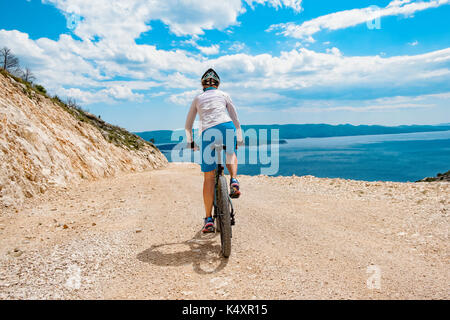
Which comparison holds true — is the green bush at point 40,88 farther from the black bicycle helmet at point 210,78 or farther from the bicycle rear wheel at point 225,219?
the bicycle rear wheel at point 225,219

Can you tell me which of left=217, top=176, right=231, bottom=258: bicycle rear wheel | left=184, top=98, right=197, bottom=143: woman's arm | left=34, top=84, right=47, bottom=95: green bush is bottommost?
left=217, top=176, right=231, bottom=258: bicycle rear wheel

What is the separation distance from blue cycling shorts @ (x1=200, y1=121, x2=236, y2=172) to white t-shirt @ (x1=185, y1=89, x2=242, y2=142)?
93 mm

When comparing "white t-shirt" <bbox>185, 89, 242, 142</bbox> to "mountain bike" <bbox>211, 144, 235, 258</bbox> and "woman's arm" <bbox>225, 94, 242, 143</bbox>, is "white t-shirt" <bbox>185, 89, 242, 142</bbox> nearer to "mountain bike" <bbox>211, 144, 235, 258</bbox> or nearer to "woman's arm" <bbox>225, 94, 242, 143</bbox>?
"woman's arm" <bbox>225, 94, 242, 143</bbox>

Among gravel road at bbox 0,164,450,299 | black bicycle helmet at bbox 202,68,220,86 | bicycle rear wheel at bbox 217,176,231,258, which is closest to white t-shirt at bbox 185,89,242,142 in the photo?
black bicycle helmet at bbox 202,68,220,86

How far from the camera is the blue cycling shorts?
4.49m

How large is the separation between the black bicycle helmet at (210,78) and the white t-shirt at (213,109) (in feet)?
0.62

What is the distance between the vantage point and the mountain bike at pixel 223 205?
4.09 metres

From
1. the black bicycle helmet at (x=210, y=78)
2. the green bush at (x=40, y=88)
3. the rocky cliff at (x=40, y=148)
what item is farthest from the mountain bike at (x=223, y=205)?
the green bush at (x=40, y=88)

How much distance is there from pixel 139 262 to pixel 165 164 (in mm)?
28803

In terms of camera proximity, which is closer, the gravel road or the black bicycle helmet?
the gravel road

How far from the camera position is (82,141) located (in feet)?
53.4

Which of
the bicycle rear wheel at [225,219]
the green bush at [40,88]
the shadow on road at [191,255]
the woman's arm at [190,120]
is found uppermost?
the green bush at [40,88]

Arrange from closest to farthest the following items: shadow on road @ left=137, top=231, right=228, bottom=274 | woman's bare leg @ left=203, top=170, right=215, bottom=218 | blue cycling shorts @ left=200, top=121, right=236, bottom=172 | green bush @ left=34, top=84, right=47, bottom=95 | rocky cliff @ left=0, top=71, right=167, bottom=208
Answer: shadow on road @ left=137, top=231, right=228, bottom=274 < blue cycling shorts @ left=200, top=121, right=236, bottom=172 < woman's bare leg @ left=203, top=170, right=215, bottom=218 < rocky cliff @ left=0, top=71, right=167, bottom=208 < green bush @ left=34, top=84, right=47, bottom=95

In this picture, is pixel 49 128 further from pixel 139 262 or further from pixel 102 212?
pixel 139 262
